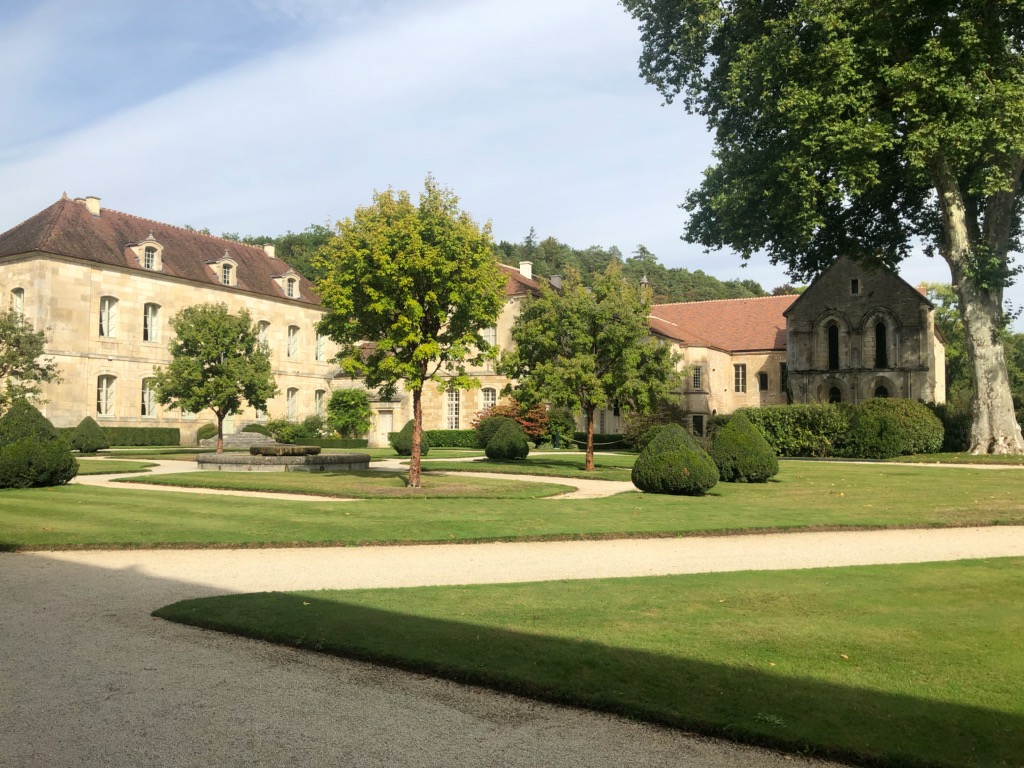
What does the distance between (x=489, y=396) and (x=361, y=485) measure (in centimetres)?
2951

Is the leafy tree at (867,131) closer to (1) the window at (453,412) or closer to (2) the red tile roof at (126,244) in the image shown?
(1) the window at (453,412)

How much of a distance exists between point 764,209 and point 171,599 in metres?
26.0

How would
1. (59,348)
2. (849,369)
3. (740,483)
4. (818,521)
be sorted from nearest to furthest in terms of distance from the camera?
1. (818,521)
2. (740,483)
3. (59,348)
4. (849,369)

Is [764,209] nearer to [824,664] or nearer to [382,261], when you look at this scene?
[382,261]

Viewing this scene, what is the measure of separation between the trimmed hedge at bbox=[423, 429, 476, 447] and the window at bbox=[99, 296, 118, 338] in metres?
17.1

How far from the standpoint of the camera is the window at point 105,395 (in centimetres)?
4406

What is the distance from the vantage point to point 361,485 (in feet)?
67.5

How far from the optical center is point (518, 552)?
1184cm

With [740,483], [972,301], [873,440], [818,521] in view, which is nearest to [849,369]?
[873,440]

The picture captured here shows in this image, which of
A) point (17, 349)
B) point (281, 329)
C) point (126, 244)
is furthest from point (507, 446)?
point (281, 329)

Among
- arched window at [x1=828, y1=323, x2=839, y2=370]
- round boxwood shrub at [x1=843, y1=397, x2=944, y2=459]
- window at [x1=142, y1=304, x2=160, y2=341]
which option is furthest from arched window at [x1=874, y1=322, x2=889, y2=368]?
window at [x1=142, y1=304, x2=160, y2=341]

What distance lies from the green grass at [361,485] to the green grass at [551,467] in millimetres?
2535

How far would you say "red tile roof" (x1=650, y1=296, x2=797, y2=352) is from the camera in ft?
178

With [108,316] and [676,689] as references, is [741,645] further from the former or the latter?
[108,316]
